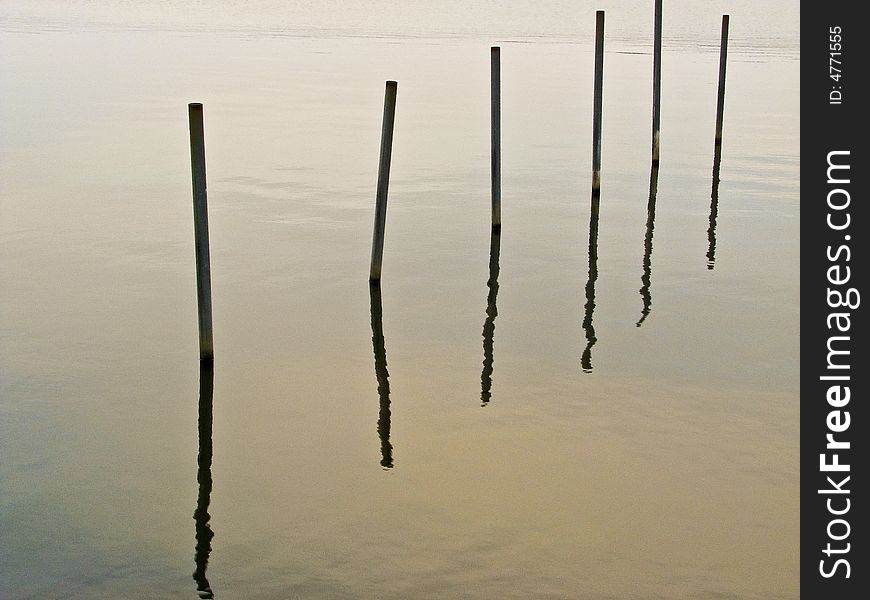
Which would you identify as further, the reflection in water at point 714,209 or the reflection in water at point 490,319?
the reflection in water at point 714,209

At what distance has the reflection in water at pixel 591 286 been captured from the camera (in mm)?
12719

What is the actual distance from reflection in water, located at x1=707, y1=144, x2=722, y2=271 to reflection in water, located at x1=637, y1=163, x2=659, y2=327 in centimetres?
79

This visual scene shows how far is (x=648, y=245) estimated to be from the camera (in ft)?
57.7

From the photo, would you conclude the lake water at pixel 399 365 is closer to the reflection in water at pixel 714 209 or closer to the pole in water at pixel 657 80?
the reflection in water at pixel 714 209

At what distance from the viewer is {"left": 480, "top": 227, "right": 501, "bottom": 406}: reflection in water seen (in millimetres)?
11914

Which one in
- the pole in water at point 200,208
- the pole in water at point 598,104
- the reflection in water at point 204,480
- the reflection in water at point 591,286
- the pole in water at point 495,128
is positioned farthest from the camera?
the pole in water at point 598,104

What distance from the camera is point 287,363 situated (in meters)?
12.3
